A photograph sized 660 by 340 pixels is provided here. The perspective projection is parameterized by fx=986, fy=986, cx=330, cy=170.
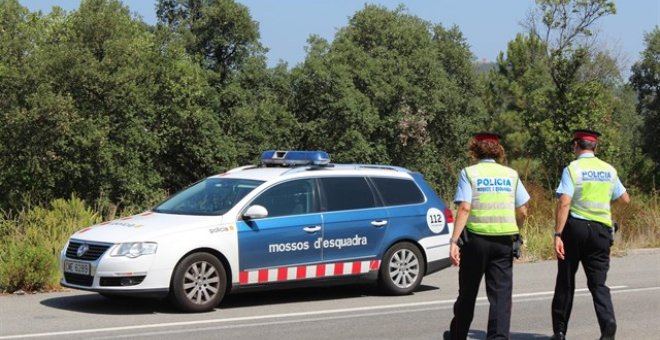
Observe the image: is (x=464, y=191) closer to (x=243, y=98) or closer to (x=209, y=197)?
(x=209, y=197)

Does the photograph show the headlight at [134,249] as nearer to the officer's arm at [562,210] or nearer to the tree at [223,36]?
the officer's arm at [562,210]

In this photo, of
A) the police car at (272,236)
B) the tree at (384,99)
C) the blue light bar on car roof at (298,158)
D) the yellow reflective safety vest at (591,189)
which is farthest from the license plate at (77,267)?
the tree at (384,99)

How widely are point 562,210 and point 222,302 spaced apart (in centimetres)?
431

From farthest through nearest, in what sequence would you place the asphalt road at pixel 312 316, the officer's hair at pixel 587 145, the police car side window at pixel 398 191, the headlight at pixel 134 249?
the police car side window at pixel 398 191, the headlight at pixel 134 249, the asphalt road at pixel 312 316, the officer's hair at pixel 587 145

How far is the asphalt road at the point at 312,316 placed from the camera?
8672 mm

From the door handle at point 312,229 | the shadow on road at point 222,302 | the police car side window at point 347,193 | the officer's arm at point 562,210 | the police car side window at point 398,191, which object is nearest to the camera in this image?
the officer's arm at point 562,210

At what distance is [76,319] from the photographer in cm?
937

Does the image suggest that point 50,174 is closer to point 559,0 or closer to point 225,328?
point 559,0

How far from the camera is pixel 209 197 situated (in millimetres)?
10641

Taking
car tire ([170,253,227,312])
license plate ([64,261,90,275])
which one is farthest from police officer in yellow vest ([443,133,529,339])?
license plate ([64,261,90,275])

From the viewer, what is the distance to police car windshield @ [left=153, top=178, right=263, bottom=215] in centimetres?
1033

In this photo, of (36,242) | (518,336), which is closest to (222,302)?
(518,336)

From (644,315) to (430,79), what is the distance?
57234 mm

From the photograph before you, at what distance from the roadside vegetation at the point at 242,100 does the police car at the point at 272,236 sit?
35.9 ft
